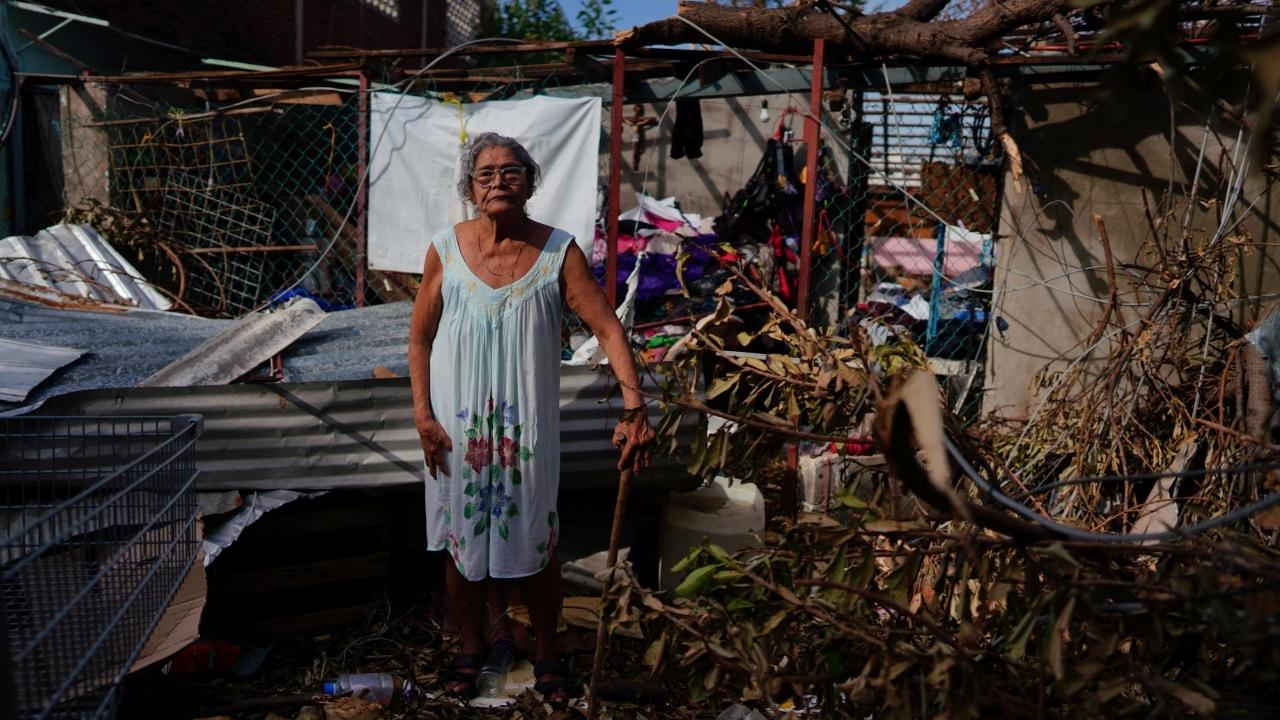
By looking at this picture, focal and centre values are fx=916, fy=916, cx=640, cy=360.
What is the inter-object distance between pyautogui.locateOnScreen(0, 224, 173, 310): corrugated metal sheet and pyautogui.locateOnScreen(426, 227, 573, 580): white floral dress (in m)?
3.67

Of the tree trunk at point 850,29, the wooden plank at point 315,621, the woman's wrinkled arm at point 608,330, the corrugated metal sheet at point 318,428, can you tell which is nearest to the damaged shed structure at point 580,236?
the corrugated metal sheet at point 318,428

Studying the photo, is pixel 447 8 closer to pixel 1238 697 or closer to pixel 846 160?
pixel 846 160

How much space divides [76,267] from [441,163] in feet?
8.72

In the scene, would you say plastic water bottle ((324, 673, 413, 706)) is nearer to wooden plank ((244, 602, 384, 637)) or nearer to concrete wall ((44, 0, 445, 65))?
wooden plank ((244, 602, 384, 637))

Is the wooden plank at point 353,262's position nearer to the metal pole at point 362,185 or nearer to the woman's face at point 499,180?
the metal pole at point 362,185

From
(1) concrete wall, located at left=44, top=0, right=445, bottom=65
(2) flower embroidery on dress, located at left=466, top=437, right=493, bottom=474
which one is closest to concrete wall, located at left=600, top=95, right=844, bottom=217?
(1) concrete wall, located at left=44, top=0, right=445, bottom=65

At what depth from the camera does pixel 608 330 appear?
10.5 feet

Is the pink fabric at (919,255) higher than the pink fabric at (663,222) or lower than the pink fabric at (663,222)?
lower

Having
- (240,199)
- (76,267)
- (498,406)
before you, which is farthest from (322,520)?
(240,199)

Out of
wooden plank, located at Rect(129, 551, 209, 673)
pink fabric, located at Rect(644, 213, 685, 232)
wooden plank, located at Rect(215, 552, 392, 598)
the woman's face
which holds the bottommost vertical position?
wooden plank, located at Rect(215, 552, 392, 598)

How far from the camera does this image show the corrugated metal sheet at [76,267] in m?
6.09

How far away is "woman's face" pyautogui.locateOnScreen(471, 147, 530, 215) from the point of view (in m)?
3.11

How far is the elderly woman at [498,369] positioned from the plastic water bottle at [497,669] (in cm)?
8

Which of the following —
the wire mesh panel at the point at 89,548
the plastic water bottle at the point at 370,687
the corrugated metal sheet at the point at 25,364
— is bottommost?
the plastic water bottle at the point at 370,687
